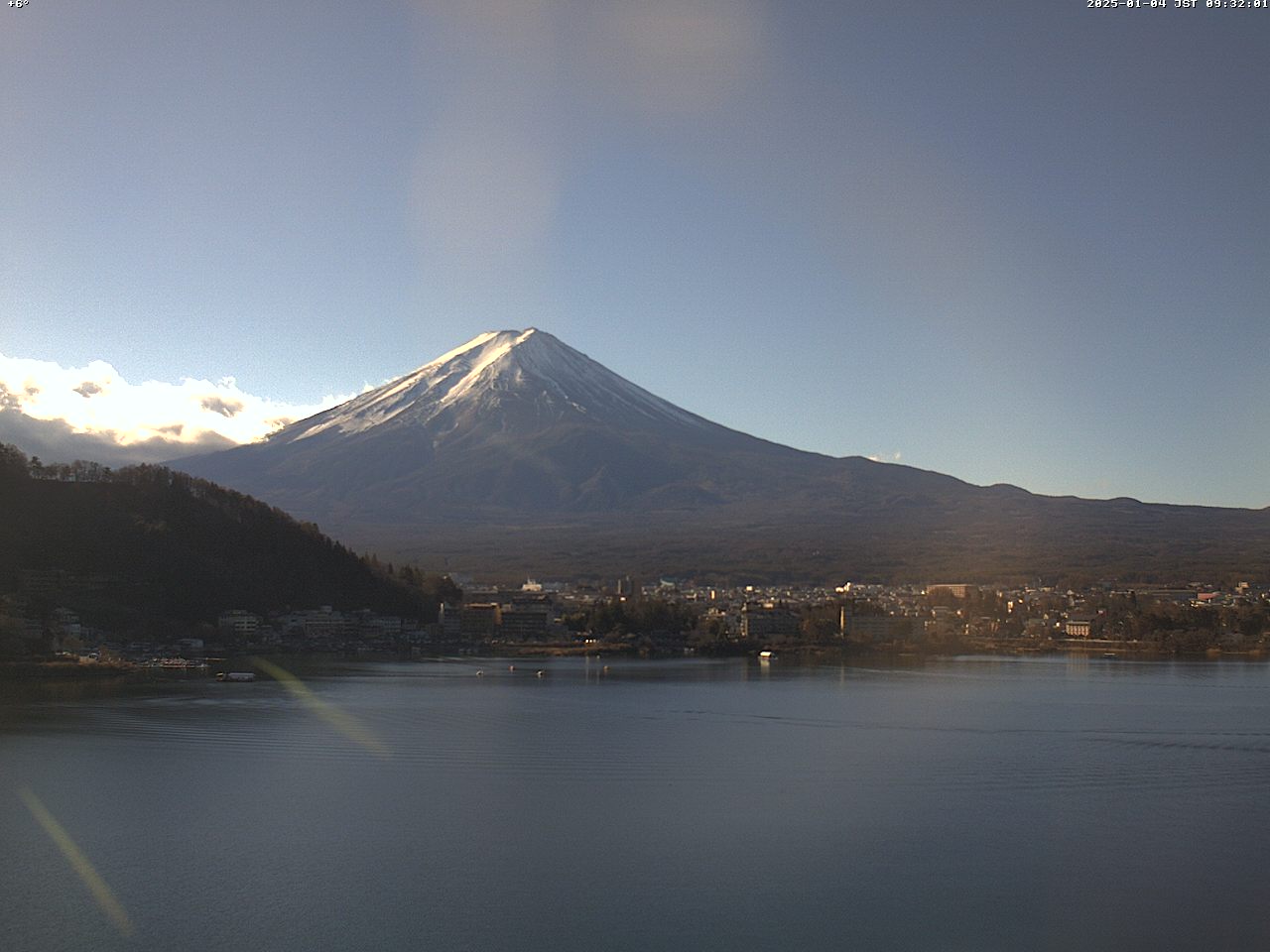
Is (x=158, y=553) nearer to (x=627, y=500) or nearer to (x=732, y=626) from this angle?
(x=732, y=626)

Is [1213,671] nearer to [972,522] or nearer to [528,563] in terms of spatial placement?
[528,563]

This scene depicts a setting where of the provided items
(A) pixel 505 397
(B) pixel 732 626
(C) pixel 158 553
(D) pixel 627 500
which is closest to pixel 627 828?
(C) pixel 158 553

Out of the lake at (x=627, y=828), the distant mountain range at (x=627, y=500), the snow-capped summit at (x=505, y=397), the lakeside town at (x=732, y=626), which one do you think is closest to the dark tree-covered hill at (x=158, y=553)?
the lakeside town at (x=732, y=626)

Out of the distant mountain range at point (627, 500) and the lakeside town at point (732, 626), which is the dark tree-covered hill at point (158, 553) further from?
the distant mountain range at point (627, 500)

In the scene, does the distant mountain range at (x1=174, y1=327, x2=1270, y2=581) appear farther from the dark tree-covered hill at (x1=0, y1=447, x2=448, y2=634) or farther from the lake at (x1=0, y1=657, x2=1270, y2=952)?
the lake at (x1=0, y1=657, x2=1270, y2=952)

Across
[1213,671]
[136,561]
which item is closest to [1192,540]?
[1213,671]

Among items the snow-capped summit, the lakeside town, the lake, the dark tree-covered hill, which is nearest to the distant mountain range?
the snow-capped summit
